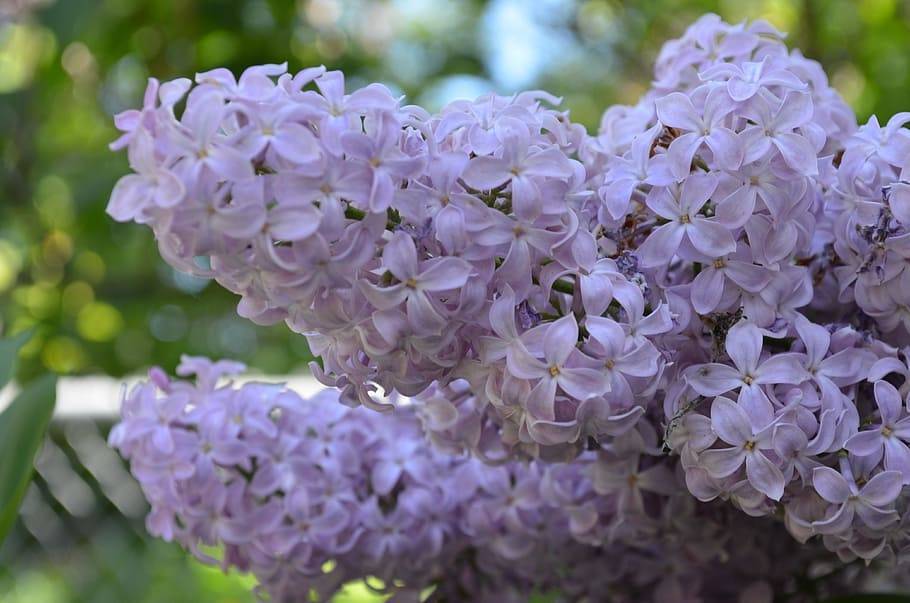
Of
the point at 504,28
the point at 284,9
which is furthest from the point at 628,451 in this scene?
the point at 504,28

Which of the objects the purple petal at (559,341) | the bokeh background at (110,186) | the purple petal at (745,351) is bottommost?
the bokeh background at (110,186)

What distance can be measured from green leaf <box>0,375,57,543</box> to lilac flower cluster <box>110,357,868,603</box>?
1.4 inches

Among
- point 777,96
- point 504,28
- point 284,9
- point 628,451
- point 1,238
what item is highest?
point 777,96

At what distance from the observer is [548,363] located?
31 centimetres

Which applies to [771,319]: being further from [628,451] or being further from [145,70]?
[145,70]

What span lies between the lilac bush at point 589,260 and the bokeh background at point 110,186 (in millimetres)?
570

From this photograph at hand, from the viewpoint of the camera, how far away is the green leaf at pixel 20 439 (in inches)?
15.5

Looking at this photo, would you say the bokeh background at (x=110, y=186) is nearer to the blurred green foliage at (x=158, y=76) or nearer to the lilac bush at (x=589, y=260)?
the blurred green foliage at (x=158, y=76)

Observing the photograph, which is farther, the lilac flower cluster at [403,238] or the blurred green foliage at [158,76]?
the blurred green foliage at [158,76]

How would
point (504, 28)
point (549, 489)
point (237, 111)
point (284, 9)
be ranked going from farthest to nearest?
point (504, 28)
point (284, 9)
point (549, 489)
point (237, 111)

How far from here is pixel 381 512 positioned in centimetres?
44

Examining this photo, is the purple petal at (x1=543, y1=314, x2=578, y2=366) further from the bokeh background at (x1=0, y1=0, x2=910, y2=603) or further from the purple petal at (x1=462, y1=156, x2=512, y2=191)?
the bokeh background at (x1=0, y1=0, x2=910, y2=603)

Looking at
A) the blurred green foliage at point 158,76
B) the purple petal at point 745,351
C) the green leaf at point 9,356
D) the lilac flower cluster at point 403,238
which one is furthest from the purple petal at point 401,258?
the blurred green foliage at point 158,76

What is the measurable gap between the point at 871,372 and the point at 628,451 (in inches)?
3.4
